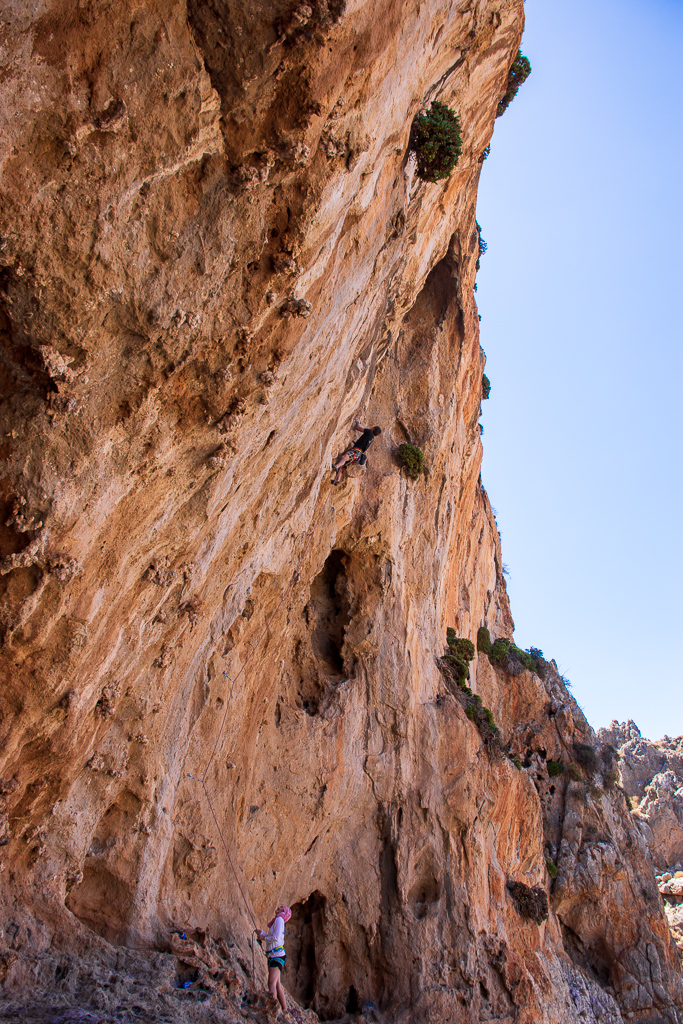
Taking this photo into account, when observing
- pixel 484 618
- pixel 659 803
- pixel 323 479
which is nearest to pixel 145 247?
pixel 323 479

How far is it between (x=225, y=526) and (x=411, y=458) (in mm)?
8086

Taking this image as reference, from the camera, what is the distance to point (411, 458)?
666 inches

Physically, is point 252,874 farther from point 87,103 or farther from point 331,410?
point 87,103

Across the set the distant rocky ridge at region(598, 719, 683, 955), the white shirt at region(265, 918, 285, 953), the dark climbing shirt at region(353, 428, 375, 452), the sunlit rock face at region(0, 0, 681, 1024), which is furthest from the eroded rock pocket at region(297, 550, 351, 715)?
the distant rocky ridge at region(598, 719, 683, 955)

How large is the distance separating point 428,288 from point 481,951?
16626 millimetres

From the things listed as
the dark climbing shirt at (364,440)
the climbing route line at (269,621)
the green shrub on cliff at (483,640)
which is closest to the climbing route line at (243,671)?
the climbing route line at (269,621)

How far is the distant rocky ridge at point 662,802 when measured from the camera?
37719mm

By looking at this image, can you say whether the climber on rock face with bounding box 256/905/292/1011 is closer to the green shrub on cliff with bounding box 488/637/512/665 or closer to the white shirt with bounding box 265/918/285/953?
the white shirt with bounding box 265/918/285/953

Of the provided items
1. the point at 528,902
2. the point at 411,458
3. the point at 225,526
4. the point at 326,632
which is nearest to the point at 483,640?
the point at 528,902

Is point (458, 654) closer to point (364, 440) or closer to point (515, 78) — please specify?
point (364, 440)

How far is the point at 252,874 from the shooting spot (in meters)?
12.2

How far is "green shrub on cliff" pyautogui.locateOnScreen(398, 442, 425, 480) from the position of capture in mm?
16875

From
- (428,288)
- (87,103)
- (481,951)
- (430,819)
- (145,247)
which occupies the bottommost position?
(481,951)

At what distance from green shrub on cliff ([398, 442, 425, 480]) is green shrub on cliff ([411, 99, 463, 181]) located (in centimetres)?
693
